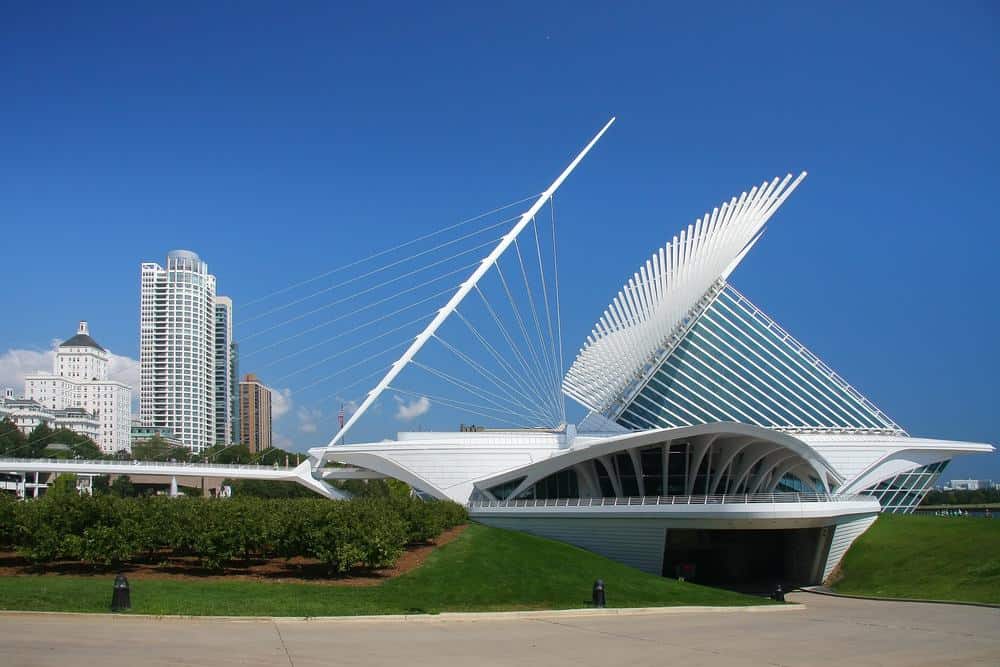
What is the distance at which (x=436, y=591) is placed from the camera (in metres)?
26.7

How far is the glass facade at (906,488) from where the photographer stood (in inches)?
2309

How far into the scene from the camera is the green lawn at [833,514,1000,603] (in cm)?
3503

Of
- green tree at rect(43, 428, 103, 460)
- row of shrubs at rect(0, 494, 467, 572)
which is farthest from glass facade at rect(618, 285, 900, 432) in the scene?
green tree at rect(43, 428, 103, 460)

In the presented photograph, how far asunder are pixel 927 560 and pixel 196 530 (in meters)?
31.8

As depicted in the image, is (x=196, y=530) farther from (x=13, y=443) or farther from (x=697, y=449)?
(x=13, y=443)

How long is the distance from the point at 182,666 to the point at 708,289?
4771 cm

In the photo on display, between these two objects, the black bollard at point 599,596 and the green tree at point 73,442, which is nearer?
the black bollard at point 599,596

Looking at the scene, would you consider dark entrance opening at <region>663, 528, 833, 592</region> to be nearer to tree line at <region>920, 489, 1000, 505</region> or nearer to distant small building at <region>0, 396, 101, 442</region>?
tree line at <region>920, 489, 1000, 505</region>

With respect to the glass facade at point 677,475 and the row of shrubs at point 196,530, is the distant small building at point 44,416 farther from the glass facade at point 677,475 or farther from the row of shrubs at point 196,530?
the row of shrubs at point 196,530

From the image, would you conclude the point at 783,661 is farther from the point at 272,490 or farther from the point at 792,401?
the point at 272,490

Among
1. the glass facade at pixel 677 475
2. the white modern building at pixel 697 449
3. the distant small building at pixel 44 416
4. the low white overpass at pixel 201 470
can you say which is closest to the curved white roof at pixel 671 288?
the white modern building at pixel 697 449

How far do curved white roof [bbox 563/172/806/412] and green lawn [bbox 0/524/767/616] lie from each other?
2375cm

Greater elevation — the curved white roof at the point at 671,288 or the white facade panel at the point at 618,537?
the curved white roof at the point at 671,288

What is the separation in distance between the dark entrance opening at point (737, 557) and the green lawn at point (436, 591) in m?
9.40
